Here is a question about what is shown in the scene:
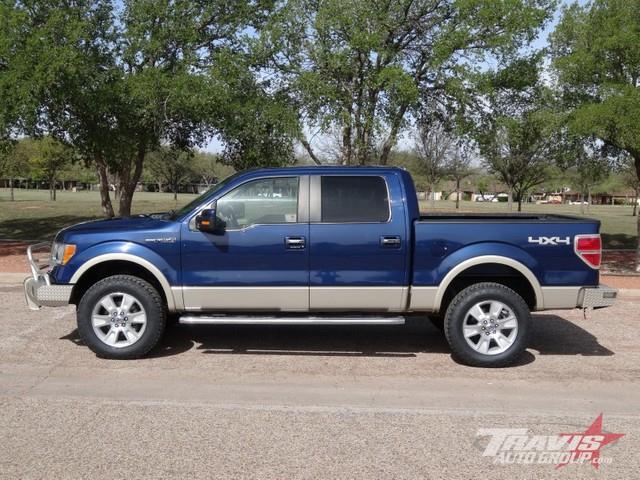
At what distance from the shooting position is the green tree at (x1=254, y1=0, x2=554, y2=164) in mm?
11797

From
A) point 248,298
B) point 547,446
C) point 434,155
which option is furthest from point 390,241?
point 434,155

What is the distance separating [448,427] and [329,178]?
108 inches

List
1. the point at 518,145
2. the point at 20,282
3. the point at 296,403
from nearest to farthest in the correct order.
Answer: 1. the point at 296,403
2. the point at 20,282
3. the point at 518,145

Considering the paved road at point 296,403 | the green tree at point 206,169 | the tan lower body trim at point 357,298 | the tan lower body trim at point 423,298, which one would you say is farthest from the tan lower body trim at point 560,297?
the green tree at point 206,169

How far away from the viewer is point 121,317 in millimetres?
5977

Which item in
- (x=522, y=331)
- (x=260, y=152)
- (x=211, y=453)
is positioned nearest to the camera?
(x=211, y=453)

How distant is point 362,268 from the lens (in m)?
5.89

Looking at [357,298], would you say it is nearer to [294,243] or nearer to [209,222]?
[294,243]

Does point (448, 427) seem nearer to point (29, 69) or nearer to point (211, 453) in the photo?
point (211, 453)

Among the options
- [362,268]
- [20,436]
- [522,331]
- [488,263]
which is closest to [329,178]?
[362,268]

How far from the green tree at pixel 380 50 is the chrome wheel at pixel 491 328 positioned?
6.41 metres

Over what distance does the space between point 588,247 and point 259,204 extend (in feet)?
10.5

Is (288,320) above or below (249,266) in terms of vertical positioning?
below

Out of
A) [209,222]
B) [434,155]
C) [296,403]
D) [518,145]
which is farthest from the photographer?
[434,155]
